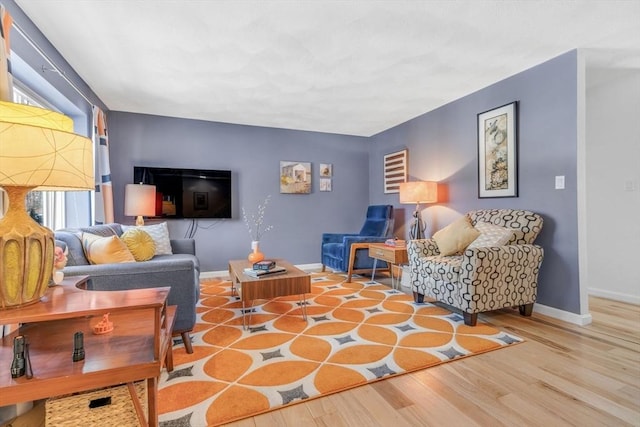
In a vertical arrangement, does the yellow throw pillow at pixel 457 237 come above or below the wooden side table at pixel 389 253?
above

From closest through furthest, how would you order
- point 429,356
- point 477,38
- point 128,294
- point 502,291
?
point 128,294
point 429,356
point 477,38
point 502,291

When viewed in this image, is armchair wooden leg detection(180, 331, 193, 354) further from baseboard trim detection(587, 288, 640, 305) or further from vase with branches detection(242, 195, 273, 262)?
baseboard trim detection(587, 288, 640, 305)

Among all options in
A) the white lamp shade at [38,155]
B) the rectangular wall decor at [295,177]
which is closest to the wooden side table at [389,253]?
the rectangular wall decor at [295,177]

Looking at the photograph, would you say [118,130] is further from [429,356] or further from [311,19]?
[429,356]

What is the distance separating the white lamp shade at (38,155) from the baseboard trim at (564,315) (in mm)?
3478

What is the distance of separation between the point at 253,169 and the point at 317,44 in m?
2.57

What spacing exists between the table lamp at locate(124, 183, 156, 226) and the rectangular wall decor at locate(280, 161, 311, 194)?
186 cm

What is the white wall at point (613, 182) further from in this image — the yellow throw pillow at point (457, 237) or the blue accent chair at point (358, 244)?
the blue accent chair at point (358, 244)

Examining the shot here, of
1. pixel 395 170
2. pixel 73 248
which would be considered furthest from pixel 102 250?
pixel 395 170

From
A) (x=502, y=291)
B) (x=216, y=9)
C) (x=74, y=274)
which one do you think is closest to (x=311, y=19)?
(x=216, y=9)

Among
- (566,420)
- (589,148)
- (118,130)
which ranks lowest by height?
(566,420)

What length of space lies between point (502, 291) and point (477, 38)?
2036 millimetres

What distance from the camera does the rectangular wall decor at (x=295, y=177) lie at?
16.0 ft

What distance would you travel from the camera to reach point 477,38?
7.84 feet
